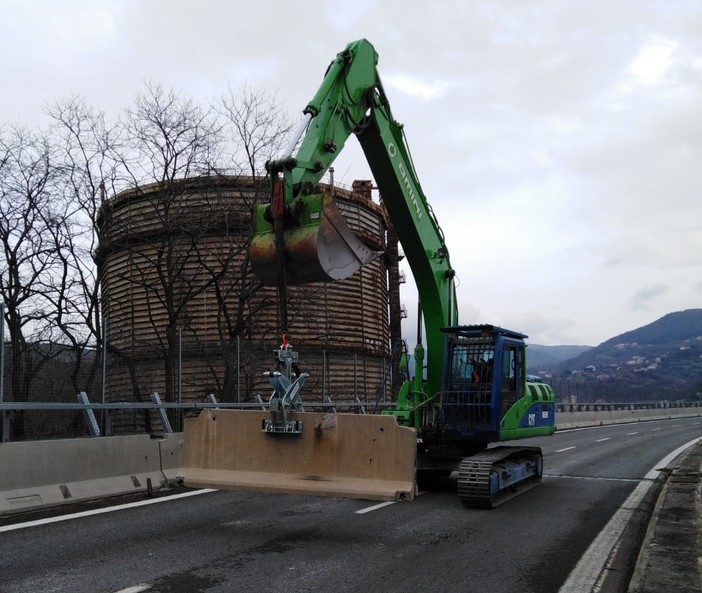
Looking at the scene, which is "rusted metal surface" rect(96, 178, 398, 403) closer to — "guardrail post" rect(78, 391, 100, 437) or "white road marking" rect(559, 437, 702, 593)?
"guardrail post" rect(78, 391, 100, 437)

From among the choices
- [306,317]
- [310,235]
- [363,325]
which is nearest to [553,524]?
[310,235]

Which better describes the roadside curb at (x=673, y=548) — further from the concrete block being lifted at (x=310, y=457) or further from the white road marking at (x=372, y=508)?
the white road marking at (x=372, y=508)

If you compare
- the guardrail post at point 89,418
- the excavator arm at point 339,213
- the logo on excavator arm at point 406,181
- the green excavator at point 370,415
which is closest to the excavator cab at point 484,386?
the green excavator at point 370,415

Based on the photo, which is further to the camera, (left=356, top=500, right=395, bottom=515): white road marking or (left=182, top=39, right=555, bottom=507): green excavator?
(left=356, top=500, right=395, bottom=515): white road marking

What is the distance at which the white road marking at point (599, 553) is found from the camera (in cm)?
580

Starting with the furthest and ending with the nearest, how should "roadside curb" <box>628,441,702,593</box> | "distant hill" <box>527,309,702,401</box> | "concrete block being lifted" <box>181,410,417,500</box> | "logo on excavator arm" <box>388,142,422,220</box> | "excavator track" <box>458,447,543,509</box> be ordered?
1. "distant hill" <box>527,309,702,401</box>
2. "logo on excavator arm" <box>388,142,422,220</box>
3. "excavator track" <box>458,447,543,509</box>
4. "concrete block being lifted" <box>181,410,417,500</box>
5. "roadside curb" <box>628,441,702,593</box>

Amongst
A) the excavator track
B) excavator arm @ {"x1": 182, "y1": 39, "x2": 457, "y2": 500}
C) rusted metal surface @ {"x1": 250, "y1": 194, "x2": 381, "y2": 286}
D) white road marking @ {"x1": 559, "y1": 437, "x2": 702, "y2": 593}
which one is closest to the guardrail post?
excavator arm @ {"x1": 182, "y1": 39, "x2": 457, "y2": 500}

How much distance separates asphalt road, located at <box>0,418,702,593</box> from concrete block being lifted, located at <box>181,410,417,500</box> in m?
0.60

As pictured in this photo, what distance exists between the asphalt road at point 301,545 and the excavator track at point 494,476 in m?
0.27

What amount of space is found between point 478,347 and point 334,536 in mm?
4449

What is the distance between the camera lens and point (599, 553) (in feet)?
22.8

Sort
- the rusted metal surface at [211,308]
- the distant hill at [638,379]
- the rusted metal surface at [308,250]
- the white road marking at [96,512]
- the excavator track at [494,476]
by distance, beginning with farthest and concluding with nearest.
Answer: the distant hill at [638,379] → the rusted metal surface at [211,308] → the excavator track at [494,476] → the white road marking at [96,512] → the rusted metal surface at [308,250]

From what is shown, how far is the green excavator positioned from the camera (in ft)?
24.3

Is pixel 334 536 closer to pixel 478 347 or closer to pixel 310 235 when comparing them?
pixel 310 235
